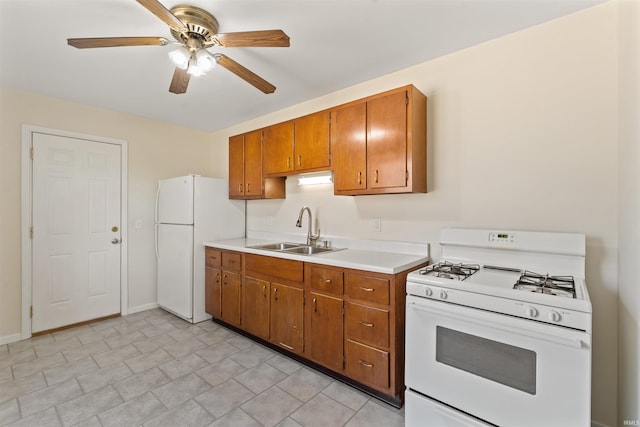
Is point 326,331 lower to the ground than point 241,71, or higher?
lower

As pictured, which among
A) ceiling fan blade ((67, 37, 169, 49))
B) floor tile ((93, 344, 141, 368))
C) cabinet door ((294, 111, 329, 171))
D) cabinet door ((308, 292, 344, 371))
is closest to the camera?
ceiling fan blade ((67, 37, 169, 49))

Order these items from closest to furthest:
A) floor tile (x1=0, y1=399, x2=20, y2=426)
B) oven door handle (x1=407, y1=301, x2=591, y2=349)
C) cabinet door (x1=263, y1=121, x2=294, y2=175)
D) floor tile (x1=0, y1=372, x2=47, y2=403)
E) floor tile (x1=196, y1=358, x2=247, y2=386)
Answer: oven door handle (x1=407, y1=301, x2=591, y2=349) < floor tile (x1=0, y1=399, x2=20, y2=426) < floor tile (x1=0, y1=372, x2=47, y2=403) < floor tile (x1=196, y1=358, x2=247, y2=386) < cabinet door (x1=263, y1=121, x2=294, y2=175)

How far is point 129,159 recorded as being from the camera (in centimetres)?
360

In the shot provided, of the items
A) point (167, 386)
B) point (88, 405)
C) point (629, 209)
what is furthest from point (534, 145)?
point (88, 405)

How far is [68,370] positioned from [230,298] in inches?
53.0

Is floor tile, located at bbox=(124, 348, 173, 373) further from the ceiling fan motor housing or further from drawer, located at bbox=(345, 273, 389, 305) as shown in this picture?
the ceiling fan motor housing

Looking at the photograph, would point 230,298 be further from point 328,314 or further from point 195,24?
point 195,24

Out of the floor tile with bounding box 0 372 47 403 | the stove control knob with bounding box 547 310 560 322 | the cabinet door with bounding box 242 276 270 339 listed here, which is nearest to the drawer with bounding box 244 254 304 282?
the cabinet door with bounding box 242 276 270 339

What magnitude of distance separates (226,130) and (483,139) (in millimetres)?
3363

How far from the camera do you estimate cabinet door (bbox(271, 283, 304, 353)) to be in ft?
7.82

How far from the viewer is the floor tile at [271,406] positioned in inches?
71.8

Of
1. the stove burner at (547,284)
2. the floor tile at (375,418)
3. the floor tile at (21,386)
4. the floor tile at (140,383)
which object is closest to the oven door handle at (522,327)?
the stove burner at (547,284)

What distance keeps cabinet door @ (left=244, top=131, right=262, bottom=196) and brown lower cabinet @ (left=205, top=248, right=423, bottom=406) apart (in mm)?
785

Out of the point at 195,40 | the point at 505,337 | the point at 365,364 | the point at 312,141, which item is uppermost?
the point at 195,40
